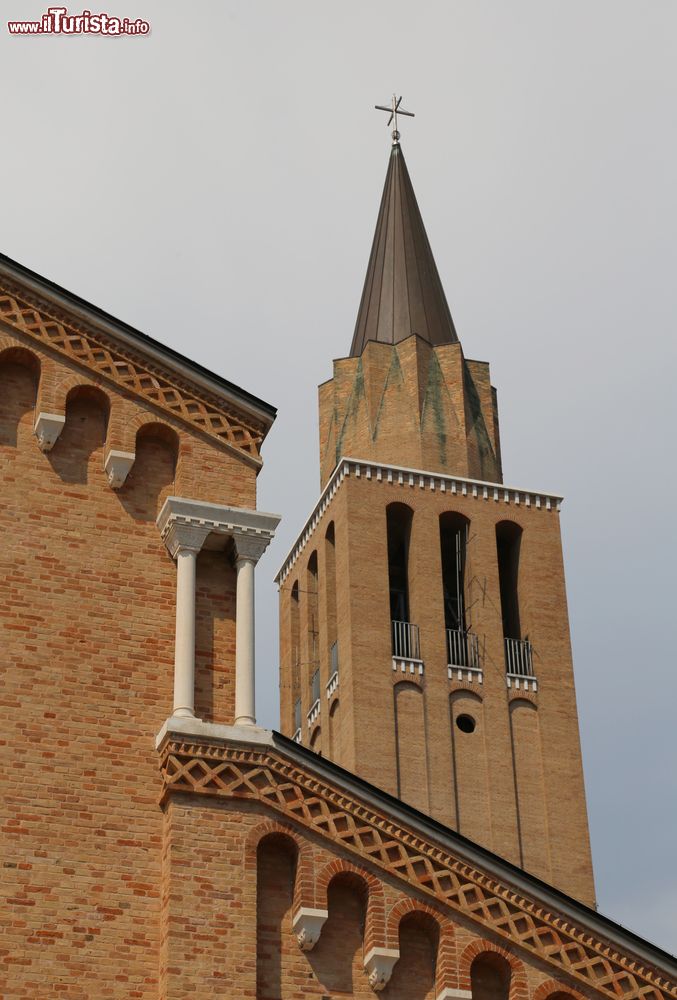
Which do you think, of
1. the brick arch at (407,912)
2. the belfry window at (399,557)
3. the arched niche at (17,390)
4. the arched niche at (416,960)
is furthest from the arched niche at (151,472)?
the belfry window at (399,557)

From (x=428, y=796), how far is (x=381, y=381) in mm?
12350

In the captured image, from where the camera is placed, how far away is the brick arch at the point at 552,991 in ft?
45.7

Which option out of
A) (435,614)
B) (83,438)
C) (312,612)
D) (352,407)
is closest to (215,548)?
(83,438)

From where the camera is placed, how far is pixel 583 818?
3941 centimetres

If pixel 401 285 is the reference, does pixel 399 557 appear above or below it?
below

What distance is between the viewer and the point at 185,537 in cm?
1474

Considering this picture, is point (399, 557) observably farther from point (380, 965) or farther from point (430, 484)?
point (380, 965)

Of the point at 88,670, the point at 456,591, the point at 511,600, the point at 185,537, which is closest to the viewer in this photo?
the point at 88,670

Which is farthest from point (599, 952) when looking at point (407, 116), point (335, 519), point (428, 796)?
point (407, 116)

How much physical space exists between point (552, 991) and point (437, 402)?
3184 centimetres

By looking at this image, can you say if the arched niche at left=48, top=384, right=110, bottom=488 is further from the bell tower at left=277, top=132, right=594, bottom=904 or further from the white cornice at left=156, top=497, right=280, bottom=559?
the bell tower at left=277, top=132, right=594, bottom=904

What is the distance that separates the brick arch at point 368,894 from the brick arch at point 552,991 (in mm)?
1396

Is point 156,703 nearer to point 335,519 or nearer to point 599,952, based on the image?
point 599,952

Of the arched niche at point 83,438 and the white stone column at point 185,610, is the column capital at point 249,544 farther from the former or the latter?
the arched niche at point 83,438
